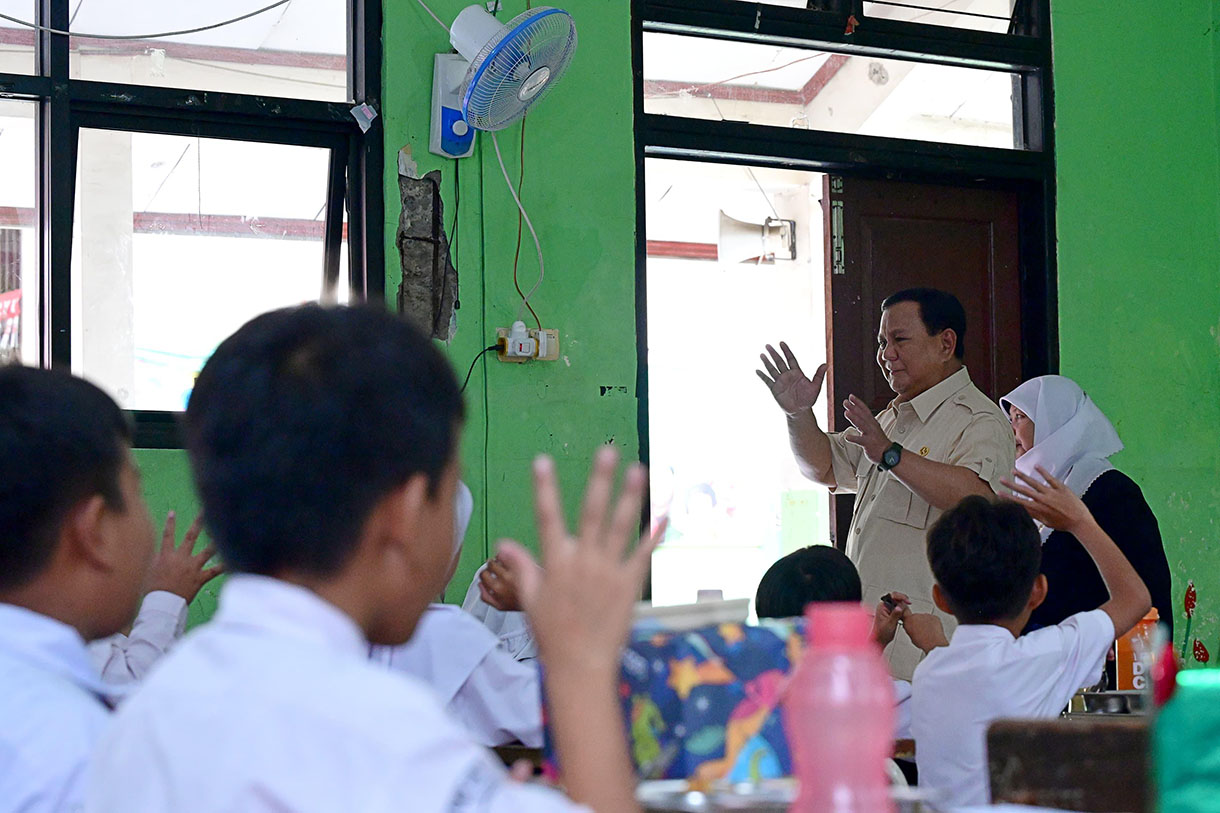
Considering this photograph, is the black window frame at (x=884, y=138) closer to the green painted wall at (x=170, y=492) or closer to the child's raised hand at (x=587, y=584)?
the green painted wall at (x=170, y=492)

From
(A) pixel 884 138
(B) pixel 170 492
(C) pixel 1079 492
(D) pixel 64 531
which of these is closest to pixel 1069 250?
(A) pixel 884 138

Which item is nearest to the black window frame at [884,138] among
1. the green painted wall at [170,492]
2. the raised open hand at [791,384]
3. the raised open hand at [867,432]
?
the raised open hand at [791,384]

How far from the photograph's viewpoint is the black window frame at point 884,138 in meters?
4.25

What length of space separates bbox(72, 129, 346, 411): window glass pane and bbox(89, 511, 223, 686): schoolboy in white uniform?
1713 millimetres

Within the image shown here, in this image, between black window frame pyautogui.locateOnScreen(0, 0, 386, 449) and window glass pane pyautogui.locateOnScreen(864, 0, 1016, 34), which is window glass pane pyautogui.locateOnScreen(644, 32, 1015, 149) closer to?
window glass pane pyautogui.locateOnScreen(864, 0, 1016, 34)

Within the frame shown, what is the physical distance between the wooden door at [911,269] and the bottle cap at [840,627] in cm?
357

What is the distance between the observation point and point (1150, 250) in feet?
15.7

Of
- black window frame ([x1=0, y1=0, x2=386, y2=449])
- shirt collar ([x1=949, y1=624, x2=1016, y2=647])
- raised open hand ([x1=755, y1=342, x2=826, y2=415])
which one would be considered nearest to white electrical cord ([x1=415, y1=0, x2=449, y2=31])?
black window frame ([x1=0, y1=0, x2=386, y2=449])

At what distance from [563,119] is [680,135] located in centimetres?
40

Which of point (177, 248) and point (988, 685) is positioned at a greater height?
point (177, 248)

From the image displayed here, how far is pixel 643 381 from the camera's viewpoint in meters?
4.17

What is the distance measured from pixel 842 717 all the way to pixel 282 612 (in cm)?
42

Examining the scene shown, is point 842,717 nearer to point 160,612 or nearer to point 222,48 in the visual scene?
point 160,612

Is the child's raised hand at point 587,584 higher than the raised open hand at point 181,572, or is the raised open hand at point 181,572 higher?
the child's raised hand at point 587,584
